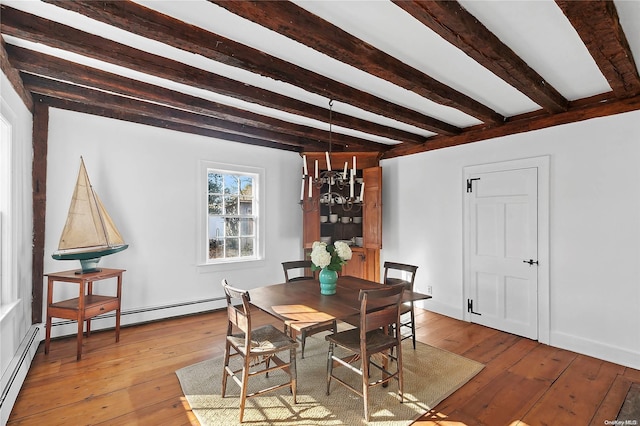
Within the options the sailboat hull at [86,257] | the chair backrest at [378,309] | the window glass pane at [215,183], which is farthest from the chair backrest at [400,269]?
the sailboat hull at [86,257]

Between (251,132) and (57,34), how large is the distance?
249cm

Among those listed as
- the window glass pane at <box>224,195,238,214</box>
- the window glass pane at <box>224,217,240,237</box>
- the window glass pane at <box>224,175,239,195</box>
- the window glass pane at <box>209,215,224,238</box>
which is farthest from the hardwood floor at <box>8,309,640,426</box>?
the window glass pane at <box>224,175,239,195</box>

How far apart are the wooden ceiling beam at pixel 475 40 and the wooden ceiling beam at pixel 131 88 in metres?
2.38

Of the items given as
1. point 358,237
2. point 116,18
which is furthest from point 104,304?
point 358,237

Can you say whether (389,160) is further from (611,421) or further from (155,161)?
(611,421)

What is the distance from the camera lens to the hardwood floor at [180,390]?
2244 mm

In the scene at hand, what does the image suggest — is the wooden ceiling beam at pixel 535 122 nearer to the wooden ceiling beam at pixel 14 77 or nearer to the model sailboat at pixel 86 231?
the model sailboat at pixel 86 231

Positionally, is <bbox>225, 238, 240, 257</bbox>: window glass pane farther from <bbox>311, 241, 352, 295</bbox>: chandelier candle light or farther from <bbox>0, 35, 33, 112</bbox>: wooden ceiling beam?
<bbox>0, 35, 33, 112</bbox>: wooden ceiling beam

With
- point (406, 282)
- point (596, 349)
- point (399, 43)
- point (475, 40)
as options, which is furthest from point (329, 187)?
point (596, 349)

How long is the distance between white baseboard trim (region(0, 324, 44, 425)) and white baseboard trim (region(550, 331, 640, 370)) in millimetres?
4889

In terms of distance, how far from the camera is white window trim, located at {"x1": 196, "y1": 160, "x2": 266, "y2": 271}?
4461 millimetres

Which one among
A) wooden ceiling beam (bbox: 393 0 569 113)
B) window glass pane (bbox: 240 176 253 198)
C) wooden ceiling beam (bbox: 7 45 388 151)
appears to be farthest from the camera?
window glass pane (bbox: 240 176 253 198)

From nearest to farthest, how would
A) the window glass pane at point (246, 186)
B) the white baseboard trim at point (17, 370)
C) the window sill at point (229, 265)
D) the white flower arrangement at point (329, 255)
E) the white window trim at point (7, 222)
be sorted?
the white baseboard trim at point (17, 370) < the white window trim at point (7, 222) < the white flower arrangement at point (329, 255) < the window sill at point (229, 265) < the window glass pane at point (246, 186)

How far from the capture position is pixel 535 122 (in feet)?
12.0
